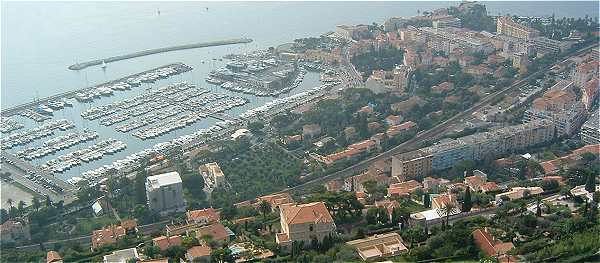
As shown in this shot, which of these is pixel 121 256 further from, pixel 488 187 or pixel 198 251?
pixel 488 187

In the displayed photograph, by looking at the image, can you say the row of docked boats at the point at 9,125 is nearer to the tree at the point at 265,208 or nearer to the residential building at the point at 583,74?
the tree at the point at 265,208

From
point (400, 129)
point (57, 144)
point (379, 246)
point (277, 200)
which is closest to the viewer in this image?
point (379, 246)

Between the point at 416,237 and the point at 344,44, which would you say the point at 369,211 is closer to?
the point at 416,237

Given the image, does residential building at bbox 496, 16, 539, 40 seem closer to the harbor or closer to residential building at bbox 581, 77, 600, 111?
residential building at bbox 581, 77, 600, 111

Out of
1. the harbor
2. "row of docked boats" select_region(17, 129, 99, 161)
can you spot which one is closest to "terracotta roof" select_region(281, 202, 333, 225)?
the harbor

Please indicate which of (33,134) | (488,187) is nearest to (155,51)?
(33,134)

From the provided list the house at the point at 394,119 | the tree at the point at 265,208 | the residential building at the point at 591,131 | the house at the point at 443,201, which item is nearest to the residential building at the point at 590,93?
the residential building at the point at 591,131
